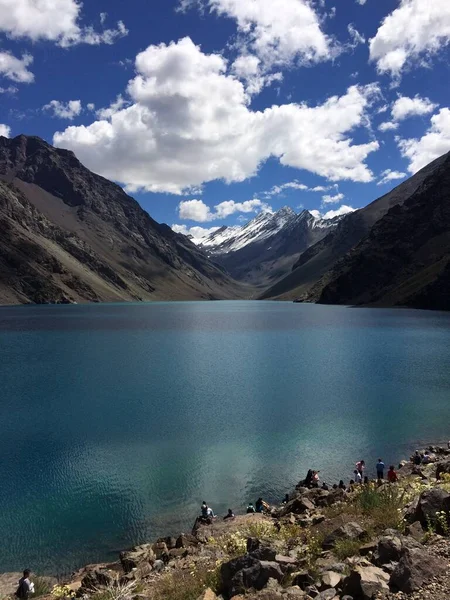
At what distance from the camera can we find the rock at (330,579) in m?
10.9

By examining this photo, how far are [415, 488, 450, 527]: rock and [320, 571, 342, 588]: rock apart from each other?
3444 millimetres

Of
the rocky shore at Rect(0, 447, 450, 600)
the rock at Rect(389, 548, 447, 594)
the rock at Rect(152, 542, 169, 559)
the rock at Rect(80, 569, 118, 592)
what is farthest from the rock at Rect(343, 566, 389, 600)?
the rock at Rect(152, 542, 169, 559)

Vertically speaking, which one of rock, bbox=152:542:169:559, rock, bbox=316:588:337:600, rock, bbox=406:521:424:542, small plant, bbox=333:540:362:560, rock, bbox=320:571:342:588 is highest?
rock, bbox=406:521:424:542

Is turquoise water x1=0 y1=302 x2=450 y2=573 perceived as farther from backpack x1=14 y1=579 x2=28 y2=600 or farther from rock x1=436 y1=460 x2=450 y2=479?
rock x1=436 y1=460 x2=450 y2=479

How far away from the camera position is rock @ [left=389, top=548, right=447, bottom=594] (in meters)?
9.79

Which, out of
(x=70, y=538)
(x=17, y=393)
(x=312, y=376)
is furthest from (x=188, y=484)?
(x=312, y=376)

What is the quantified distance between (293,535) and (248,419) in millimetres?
32955

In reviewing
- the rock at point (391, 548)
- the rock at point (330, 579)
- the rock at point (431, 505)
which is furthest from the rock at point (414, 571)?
the rock at point (431, 505)

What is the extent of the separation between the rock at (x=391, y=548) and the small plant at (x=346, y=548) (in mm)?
1300

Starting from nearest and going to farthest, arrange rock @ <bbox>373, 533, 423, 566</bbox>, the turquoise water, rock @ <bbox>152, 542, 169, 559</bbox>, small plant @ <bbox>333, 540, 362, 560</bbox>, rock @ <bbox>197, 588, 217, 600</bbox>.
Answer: rock @ <bbox>373, 533, 423, 566</bbox> < rock @ <bbox>197, 588, 217, 600</bbox> < small plant @ <bbox>333, 540, 362, 560</bbox> < rock @ <bbox>152, 542, 169, 559</bbox> < the turquoise water

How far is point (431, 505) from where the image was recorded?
44.7 feet

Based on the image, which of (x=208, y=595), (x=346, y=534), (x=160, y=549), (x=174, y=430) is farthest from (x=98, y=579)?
(x=174, y=430)

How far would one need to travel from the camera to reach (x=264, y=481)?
117ft

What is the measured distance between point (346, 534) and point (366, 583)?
4.56 metres
